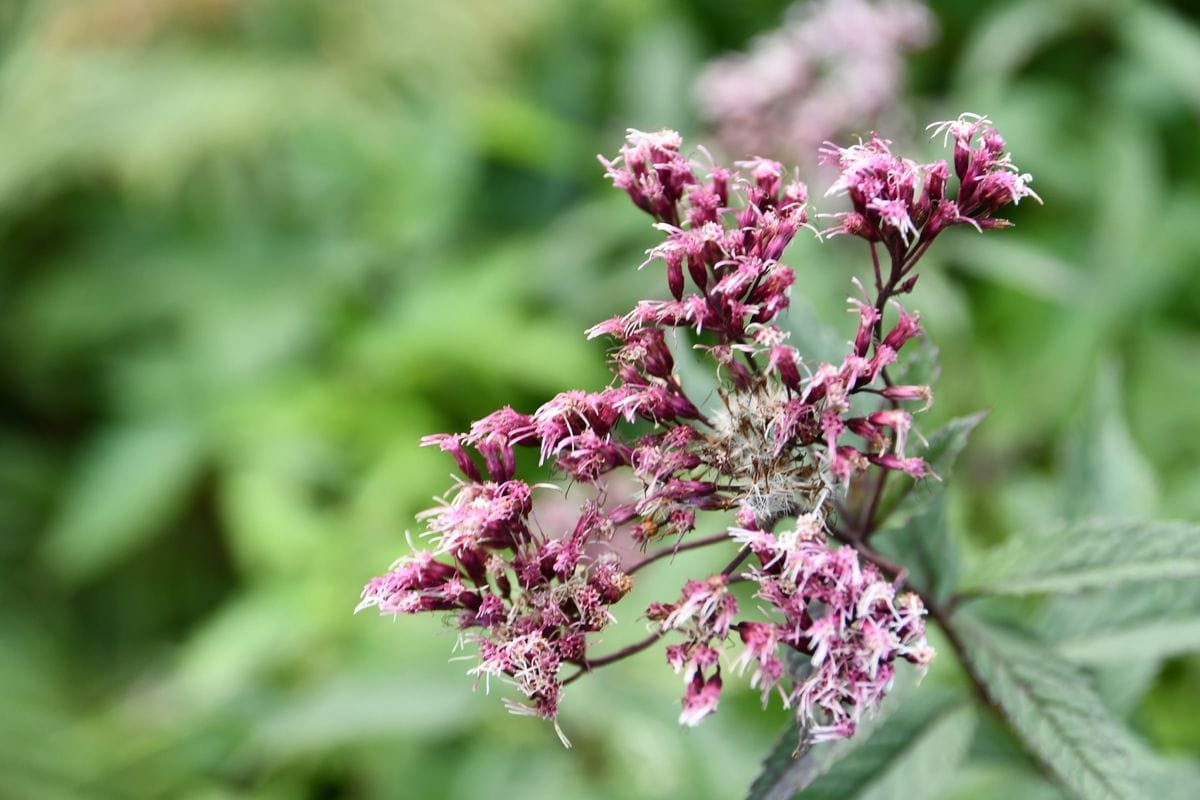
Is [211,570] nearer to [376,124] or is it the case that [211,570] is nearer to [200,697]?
[200,697]

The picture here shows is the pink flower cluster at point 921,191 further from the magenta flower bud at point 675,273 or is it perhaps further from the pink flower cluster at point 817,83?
the pink flower cluster at point 817,83

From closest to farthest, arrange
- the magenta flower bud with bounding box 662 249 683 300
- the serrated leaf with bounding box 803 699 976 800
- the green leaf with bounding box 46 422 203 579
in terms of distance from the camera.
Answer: the magenta flower bud with bounding box 662 249 683 300
the serrated leaf with bounding box 803 699 976 800
the green leaf with bounding box 46 422 203 579

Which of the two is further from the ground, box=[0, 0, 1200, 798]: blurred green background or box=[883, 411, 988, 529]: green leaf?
box=[0, 0, 1200, 798]: blurred green background

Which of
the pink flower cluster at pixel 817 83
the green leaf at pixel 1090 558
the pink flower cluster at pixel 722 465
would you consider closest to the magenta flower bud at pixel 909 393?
the pink flower cluster at pixel 722 465

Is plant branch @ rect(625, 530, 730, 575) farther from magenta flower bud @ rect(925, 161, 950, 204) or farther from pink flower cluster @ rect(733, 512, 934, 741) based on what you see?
magenta flower bud @ rect(925, 161, 950, 204)

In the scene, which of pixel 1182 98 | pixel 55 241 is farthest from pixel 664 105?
pixel 55 241

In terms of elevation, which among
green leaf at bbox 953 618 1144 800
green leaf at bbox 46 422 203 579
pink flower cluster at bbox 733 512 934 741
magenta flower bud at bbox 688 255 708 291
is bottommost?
green leaf at bbox 953 618 1144 800

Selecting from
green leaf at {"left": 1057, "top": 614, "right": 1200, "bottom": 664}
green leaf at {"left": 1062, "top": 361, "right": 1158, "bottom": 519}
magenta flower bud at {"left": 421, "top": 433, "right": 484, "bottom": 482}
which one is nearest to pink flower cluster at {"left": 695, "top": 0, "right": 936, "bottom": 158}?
green leaf at {"left": 1062, "top": 361, "right": 1158, "bottom": 519}
